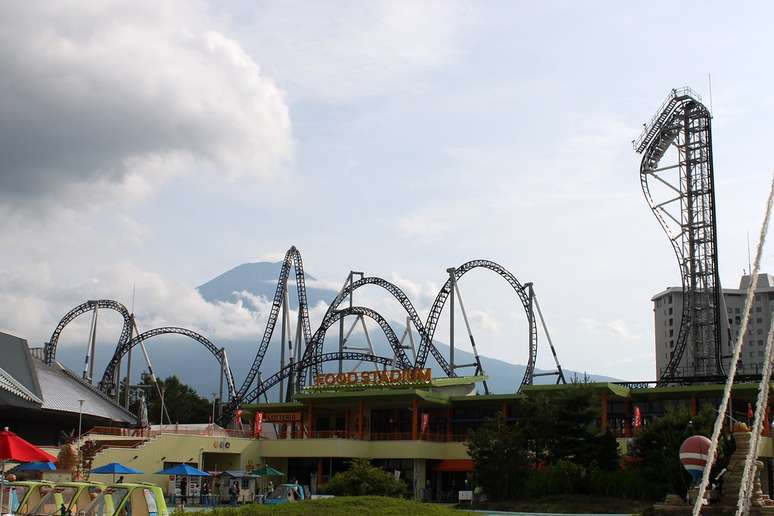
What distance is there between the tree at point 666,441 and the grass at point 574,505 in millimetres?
1328

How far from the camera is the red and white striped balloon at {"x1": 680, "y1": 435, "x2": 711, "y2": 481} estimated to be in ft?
83.8

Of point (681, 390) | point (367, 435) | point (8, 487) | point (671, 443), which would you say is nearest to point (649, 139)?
point (681, 390)

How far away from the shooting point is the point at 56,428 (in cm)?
6025

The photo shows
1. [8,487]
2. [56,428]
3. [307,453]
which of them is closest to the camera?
[8,487]

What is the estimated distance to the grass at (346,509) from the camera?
2294cm

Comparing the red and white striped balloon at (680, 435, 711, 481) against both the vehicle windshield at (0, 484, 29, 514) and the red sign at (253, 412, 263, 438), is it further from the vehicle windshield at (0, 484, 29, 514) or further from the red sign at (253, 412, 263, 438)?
the red sign at (253, 412, 263, 438)

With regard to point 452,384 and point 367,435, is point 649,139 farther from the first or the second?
point 367,435

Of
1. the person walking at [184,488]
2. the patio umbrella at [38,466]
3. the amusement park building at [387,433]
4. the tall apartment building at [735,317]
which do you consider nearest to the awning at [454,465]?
the amusement park building at [387,433]

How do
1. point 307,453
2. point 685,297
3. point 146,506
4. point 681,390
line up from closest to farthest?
point 146,506, point 681,390, point 307,453, point 685,297

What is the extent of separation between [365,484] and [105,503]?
16.7 metres

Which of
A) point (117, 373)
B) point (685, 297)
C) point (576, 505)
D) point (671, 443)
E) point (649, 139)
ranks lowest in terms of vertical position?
point (576, 505)

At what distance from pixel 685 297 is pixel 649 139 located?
40.5 ft

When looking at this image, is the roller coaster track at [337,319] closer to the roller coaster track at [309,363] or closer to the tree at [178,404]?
the roller coaster track at [309,363]

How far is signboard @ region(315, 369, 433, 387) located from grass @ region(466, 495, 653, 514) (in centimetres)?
1545
